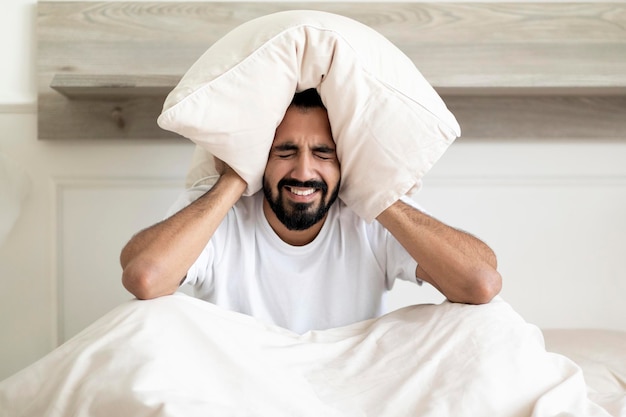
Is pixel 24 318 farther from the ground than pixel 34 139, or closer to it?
closer to it

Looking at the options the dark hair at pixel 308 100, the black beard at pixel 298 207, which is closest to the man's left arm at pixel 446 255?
the black beard at pixel 298 207

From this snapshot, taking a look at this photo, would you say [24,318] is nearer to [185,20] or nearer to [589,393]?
[185,20]

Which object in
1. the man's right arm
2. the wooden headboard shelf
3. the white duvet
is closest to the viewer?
the white duvet

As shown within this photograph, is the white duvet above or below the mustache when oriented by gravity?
below

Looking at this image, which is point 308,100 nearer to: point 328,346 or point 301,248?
point 301,248

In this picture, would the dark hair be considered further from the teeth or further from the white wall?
the white wall

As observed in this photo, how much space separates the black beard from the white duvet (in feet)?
1.03

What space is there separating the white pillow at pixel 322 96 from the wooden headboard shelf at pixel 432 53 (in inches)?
18.8

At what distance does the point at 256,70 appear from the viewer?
1.31 m

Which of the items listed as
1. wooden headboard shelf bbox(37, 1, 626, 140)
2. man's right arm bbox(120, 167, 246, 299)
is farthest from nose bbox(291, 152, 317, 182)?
wooden headboard shelf bbox(37, 1, 626, 140)

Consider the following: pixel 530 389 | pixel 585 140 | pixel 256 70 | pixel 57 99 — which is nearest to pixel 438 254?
pixel 530 389

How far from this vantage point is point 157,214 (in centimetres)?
191

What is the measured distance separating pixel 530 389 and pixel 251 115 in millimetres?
682

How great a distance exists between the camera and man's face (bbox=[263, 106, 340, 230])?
1.48 metres
